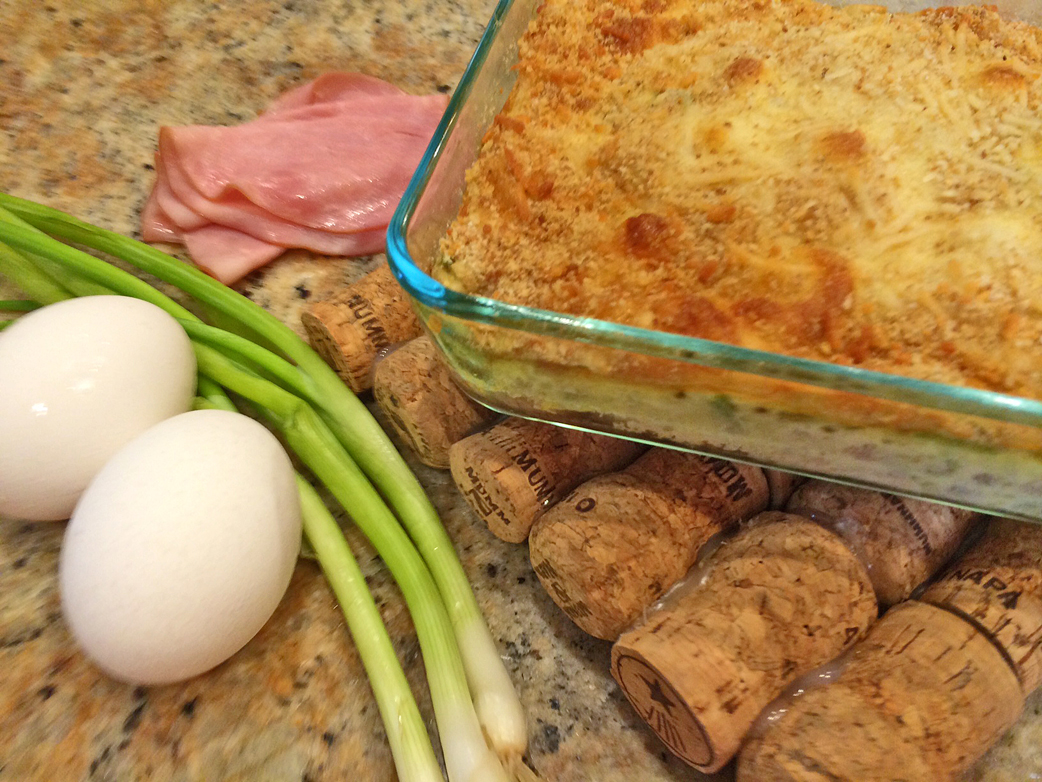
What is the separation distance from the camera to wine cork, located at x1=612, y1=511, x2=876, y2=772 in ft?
2.41

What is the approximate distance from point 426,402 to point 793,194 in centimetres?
54

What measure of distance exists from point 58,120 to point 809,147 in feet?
4.89

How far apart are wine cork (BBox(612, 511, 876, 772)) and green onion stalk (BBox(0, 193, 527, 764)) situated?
169 mm

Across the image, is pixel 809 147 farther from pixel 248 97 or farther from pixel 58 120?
pixel 58 120

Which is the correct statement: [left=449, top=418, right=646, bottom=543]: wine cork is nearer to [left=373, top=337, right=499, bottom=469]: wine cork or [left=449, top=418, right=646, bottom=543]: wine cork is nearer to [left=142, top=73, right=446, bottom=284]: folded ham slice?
[left=373, top=337, right=499, bottom=469]: wine cork

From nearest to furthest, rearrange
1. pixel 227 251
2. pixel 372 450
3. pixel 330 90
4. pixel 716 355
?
pixel 716 355 < pixel 372 450 < pixel 227 251 < pixel 330 90

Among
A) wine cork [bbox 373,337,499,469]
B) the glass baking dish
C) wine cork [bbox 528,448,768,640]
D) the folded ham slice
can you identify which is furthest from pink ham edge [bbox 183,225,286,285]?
wine cork [bbox 528,448,768,640]

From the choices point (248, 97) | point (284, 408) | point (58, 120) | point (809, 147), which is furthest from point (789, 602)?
point (58, 120)

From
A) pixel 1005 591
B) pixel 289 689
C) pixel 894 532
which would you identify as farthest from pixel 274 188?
pixel 1005 591

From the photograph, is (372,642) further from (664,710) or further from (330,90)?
(330,90)

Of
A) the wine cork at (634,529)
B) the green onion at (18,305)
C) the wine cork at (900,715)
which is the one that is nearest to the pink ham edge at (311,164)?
the green onion at (18,305)

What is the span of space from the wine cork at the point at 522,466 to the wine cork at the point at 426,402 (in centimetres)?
6

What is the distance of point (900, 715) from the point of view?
0.72 m

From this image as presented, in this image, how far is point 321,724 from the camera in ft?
2.92
